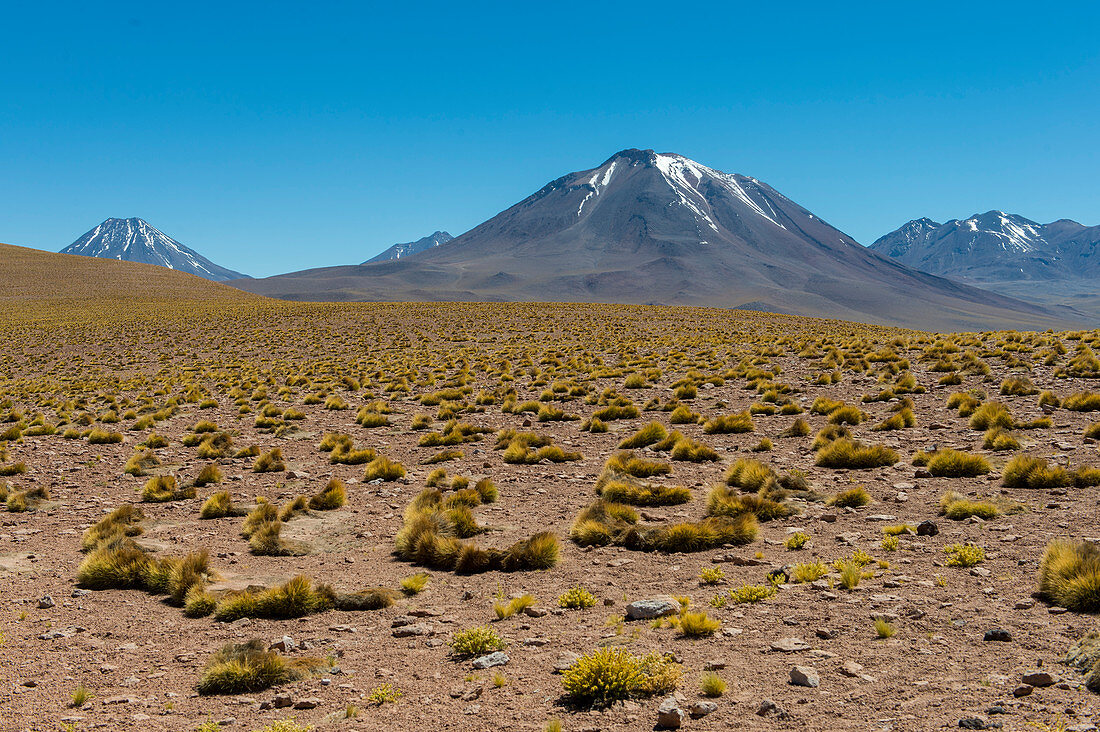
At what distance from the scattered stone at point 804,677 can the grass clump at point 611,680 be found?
83cm

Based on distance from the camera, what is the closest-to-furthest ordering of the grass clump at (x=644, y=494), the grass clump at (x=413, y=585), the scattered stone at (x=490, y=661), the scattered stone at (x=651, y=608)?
the scattered stone at (x=490, y=661)
the scattered stone at (x=651, y=608)
the grass clump at (x=413, y=585)
the grass clump at (x=644, y=494)

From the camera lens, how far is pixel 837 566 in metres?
7.25

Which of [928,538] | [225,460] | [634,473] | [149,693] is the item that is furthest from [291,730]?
[225,460]

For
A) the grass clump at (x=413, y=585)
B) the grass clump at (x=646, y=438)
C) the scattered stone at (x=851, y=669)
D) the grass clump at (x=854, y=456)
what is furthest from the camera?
the grass clump at (x=646, y=438)

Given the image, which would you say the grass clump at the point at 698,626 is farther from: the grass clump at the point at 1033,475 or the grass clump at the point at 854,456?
the grass clump at the point at 854,456

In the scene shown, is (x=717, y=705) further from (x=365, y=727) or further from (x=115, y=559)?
(x=115, y=559)

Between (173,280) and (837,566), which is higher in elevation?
(173,280)

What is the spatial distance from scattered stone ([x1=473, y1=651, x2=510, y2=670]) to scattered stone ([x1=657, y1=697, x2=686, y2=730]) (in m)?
1.57

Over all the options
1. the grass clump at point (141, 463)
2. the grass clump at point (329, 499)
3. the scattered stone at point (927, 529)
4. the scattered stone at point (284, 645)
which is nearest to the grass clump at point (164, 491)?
the grass clump at point (141, 463)

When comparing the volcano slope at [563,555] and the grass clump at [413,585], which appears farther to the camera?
the grass clump at [413,585]

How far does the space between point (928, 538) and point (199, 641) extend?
7842 mm

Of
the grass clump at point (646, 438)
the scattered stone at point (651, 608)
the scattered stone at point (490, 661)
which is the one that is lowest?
the scattered stone at point (490, 661)

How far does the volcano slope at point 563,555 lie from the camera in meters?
5.23

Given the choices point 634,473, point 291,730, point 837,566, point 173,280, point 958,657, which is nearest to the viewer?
point 291,730
